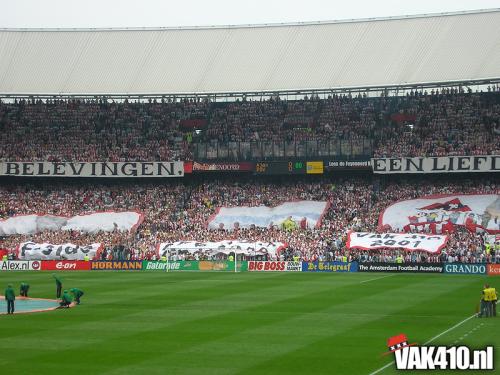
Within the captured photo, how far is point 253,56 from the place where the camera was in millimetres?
87375

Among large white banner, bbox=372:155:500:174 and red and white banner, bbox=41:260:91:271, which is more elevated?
large white banner, bbox=372:155:500:174

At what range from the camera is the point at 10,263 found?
70312mm

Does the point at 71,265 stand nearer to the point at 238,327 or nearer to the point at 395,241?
the point at 395,241

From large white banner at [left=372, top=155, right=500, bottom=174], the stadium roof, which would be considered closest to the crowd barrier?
large white banner at [left=372, top=155, right=500, bottom=174]

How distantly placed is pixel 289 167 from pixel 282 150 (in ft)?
6.21

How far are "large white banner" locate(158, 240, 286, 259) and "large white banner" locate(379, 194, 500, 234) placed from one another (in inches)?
366

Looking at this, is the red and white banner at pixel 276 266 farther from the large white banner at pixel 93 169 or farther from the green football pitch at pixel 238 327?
the large white banner at pixel 93 169

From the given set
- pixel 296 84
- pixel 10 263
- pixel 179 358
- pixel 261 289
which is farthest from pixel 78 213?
pixel 179 358

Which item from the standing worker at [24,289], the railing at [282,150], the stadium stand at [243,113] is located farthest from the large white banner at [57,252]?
the standing worker at [24,289]

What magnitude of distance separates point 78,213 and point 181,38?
880 inches

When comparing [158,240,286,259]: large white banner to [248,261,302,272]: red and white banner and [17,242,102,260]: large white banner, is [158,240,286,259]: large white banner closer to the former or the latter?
[248,261,302,272]: red and white banner

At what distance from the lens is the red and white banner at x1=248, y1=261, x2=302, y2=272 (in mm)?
66438

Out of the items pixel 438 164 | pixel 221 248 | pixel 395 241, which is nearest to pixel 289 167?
pixel 221 248

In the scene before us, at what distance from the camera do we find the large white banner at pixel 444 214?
232 feet
